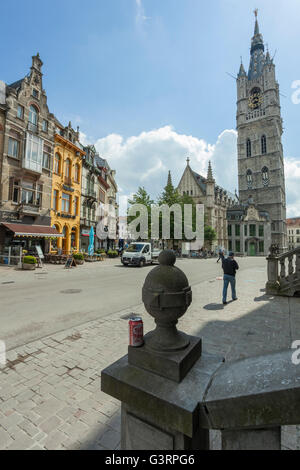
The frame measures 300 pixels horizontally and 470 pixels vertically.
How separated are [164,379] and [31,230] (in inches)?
896

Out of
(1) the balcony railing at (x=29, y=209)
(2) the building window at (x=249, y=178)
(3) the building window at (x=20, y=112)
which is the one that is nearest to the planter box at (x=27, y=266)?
(1) the balcony railing at (x=29, y=209)

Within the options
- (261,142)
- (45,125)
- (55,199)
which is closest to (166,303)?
(55,199)

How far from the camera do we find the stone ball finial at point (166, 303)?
150 centimetres

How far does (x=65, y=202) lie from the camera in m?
27.2

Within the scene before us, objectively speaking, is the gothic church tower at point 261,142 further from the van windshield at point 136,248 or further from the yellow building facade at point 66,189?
the yellow building facade at point 66,189

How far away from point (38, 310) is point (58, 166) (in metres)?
23.8

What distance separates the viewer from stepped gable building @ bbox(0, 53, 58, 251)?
66.1 feet

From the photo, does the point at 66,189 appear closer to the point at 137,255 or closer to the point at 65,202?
the point at 65,202

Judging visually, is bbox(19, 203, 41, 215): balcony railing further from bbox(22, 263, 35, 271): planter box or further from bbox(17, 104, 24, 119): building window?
bbox(17, 104, 24, 119): building window

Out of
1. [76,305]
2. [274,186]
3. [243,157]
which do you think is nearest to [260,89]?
[243,157]

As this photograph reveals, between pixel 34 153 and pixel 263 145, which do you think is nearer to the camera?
pixel 34 153

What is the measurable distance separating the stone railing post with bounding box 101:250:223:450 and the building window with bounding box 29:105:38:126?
27.4m

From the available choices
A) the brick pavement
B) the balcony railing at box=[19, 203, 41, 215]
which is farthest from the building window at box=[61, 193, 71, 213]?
the brick pavement
